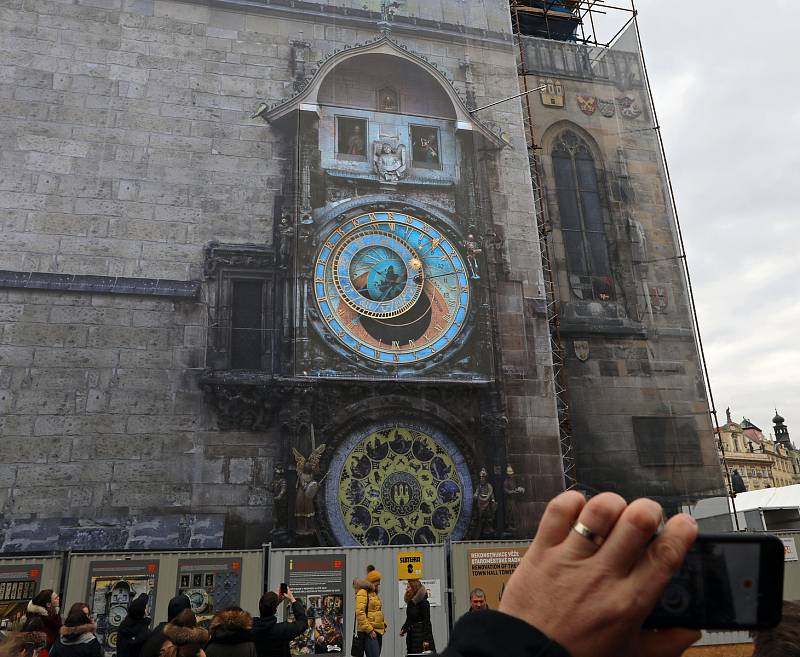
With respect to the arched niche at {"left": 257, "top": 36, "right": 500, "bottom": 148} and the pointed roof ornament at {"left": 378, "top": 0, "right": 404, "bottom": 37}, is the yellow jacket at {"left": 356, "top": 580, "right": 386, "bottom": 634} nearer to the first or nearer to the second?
the arched niche at {"left": 257, "top": 36, "right": 500, "bottom": 148}

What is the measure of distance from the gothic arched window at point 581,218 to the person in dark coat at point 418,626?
7.45m

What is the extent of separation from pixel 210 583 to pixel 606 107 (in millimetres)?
12231

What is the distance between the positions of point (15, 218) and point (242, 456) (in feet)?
16.3

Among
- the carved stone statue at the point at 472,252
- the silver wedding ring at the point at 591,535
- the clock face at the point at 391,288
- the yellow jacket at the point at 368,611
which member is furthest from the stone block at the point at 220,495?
the silver wedding ring at the point at 591,535

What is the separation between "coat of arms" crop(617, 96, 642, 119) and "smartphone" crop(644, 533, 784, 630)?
49.6 ft

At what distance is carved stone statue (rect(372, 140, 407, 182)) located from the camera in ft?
39.0

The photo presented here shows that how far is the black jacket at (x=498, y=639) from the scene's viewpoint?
3.24 feet

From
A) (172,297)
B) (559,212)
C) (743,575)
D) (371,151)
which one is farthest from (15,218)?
(743,575)

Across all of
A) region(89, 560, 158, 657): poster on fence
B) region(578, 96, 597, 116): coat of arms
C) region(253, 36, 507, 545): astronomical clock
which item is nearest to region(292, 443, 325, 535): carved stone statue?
region(253, 36, 507, 545): astronomical clock

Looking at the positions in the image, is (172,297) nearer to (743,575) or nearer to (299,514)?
(299,514)

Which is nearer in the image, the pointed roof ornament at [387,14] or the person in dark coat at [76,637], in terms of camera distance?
the person in dark coat at [76,637]

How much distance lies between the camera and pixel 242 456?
9.89m

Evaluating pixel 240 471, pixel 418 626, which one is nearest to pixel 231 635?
pixel 418 626

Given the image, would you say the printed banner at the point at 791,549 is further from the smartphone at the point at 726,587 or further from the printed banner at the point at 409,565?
the smartphone at the point at 726,587
